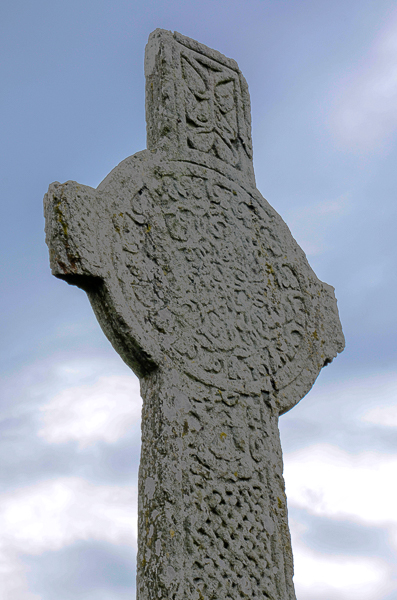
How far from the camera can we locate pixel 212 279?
3.61 meters

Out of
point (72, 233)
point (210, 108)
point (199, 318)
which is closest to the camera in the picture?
point (72, 233)

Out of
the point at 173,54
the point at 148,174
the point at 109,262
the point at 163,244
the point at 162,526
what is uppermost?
the point at 173,54

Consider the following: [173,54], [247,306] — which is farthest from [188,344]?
[173,54]

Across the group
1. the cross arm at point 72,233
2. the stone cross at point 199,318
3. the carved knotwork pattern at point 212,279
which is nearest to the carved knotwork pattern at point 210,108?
the stone cross at point 199,318

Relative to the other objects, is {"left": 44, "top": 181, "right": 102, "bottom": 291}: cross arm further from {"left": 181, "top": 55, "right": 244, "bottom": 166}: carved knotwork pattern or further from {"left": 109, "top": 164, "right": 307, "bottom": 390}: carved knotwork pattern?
{"left": 181, "top": 55, "right": 244, "bottom": 166}: carved knotwork pattern

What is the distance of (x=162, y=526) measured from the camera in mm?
2951

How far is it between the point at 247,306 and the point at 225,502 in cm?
105

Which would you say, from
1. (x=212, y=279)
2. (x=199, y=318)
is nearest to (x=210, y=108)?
(x=212, y=279)

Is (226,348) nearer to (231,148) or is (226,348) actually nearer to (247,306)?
(247,306)

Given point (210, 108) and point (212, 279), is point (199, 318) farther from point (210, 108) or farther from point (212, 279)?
point (210, 108)

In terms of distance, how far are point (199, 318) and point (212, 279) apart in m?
0.25

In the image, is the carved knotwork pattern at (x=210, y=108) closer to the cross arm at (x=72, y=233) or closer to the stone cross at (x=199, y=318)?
the stone cross at (x=199, y=318)

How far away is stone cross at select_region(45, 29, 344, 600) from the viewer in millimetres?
3074

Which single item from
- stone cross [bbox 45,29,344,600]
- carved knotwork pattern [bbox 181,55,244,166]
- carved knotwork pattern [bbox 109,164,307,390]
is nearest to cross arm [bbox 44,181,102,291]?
stone cross [bbox 45,29,344,600]
